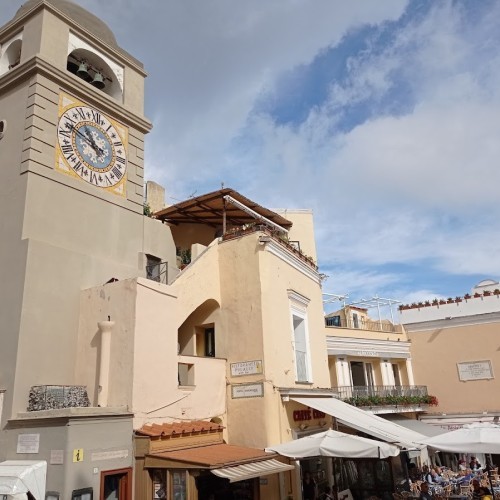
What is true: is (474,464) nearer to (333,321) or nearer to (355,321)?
(355,321)

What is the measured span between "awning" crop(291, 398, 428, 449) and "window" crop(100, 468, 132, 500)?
17.0 ft

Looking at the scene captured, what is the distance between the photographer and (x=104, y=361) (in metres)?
11.2

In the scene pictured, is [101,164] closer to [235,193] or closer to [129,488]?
[235,193]

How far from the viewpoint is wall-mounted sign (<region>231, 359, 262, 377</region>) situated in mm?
13273

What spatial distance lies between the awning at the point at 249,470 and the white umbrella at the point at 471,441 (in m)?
3.55

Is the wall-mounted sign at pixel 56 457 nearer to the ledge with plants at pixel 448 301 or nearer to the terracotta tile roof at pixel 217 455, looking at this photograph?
the terracotta tile roof at pixel 217 455

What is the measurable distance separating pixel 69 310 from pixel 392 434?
8429 mm

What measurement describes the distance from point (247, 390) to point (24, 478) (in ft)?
19.6

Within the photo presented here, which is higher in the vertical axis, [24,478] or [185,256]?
[185,256]

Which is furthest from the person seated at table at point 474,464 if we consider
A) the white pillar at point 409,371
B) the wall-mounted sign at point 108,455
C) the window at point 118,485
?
the wall-mounted sign at point 108,455

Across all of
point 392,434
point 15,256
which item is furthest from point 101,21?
point 392,434

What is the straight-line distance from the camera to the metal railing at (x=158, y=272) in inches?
612

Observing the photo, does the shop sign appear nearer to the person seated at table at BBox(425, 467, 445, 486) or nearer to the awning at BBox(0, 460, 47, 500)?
the person seated at table at BBox(425, 467, 445, 486)

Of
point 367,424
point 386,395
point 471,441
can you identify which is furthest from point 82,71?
point 386,395
